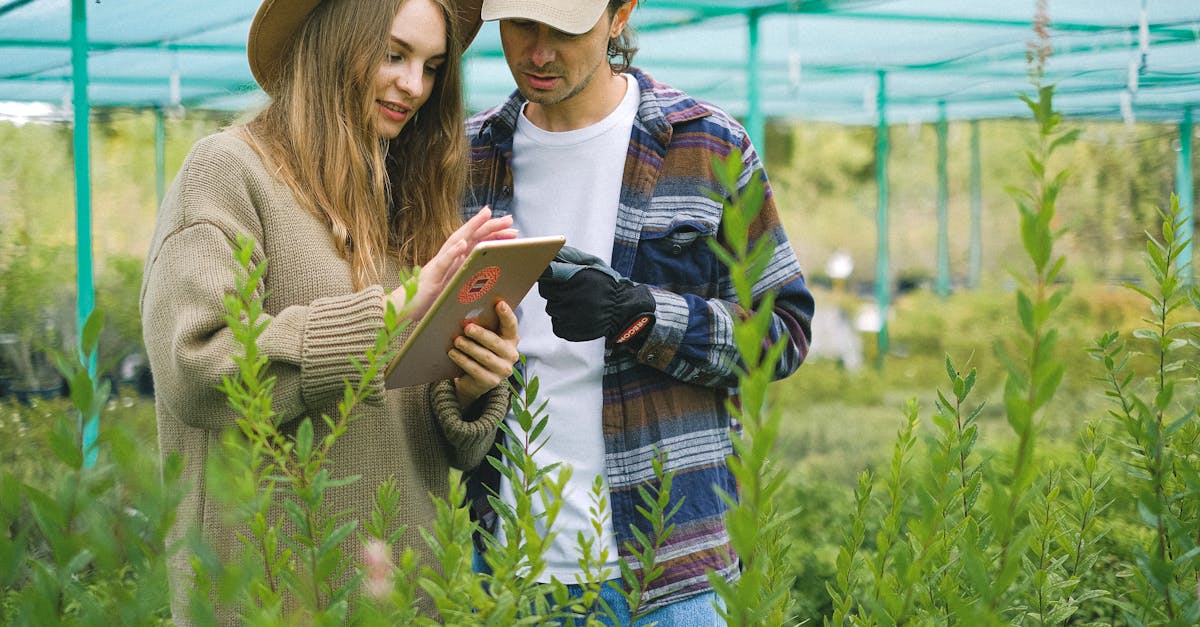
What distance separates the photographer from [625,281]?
6.42ft

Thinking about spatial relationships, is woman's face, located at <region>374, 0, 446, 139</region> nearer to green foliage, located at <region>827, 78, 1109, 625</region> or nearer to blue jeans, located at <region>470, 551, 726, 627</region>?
blue jeans, located at <region>470, 551, 726, 627</region>

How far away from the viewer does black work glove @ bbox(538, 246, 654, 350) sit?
73.9 inches

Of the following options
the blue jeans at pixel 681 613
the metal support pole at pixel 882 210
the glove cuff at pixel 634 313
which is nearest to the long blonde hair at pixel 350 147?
the glove cuff at pixel 634 313

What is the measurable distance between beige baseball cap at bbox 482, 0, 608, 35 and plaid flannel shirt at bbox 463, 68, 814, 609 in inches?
9.3

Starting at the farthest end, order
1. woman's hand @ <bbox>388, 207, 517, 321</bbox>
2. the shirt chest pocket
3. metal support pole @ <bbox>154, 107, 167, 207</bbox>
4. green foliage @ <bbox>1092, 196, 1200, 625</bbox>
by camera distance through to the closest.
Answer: metal support pole @ <bbox>154, 107, 167, 207</bbox> < the shirt chest pocket < woman's hand @ <bbox>388, 207, 517, 321</bbox> < green foliage @ <bbox>1092, 196, 1200, 625</bbox>

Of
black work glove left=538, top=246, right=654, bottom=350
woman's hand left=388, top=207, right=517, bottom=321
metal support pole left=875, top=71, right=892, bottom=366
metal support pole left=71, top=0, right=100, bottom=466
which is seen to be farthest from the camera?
metal support pole left=875, top=71, right=892, bottom=366

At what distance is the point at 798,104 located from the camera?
1479cm

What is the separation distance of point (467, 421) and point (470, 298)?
306mm

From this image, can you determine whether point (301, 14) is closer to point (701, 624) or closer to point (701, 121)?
point (701, 121)

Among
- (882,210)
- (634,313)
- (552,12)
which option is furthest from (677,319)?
(882,210)

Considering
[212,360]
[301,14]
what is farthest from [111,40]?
[212,360]

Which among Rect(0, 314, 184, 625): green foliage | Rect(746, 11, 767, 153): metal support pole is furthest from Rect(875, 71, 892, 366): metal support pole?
Rect(0, 314, 184, 625): green foliage

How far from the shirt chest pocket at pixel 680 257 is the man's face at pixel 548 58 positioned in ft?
0.97

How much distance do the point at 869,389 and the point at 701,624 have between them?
9385 mm
